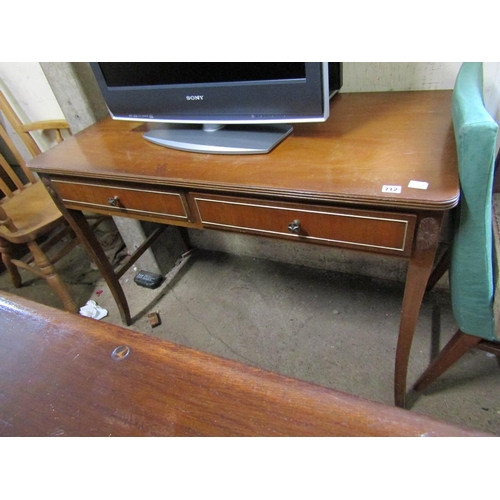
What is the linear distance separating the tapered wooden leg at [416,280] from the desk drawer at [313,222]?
0.02m

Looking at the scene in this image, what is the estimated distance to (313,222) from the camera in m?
0.75

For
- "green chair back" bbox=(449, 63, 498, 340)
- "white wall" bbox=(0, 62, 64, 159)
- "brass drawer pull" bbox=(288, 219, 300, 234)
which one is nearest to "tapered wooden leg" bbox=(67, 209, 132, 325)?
"white wall" bbox=(0, 62, 64, 159)

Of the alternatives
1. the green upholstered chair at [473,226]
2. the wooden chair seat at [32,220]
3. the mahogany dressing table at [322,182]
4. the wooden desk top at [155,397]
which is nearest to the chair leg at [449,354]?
the green upholstered chair at [473,226]

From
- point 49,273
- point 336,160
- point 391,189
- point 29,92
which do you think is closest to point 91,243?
point 49,273

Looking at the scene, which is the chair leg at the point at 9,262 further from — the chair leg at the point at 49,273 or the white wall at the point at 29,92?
the white wall at the point at 29,92

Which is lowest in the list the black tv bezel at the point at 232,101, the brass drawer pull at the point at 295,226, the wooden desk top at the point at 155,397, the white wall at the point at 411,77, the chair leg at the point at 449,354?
the chair leg at the point at 449,354

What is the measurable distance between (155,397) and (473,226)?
0.67 m

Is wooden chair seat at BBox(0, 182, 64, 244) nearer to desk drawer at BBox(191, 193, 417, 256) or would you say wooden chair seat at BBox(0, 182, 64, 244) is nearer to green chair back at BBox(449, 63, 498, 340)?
desk drawer at BBox(191, 193, 417, 256)

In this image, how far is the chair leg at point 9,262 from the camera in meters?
1.60

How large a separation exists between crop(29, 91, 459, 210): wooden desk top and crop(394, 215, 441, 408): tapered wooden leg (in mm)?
69

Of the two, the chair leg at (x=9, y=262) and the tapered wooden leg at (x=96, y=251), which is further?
the chair leg at (x=9, y=262)

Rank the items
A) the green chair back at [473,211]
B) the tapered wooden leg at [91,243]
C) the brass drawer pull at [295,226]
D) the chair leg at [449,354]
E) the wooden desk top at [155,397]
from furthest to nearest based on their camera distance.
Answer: the tapered wooden leg at [91,243] → the chair leg at [449,354] → the brass drawer pull at [295,226] → the green chair back at [473,211] → the wooden desk top at [155,397]

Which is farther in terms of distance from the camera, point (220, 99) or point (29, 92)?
point (29, 92)

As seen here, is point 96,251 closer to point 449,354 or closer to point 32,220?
point 32,220
